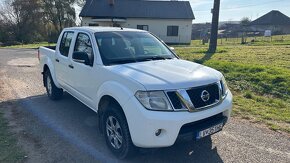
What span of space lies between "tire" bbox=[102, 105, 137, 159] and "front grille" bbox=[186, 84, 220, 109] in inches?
36.7

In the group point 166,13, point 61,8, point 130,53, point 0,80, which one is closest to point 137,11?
point 166,13

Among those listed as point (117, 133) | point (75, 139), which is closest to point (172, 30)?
point (75, 139)

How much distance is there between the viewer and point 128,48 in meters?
4.62

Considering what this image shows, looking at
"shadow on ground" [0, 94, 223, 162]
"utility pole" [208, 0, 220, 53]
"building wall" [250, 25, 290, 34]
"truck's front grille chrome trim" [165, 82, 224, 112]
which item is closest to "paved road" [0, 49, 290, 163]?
"shadow on ground" [0, 94, 223, 162]

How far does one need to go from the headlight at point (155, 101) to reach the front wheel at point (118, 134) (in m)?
0.46

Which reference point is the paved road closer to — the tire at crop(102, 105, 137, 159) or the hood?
the tire at crop(102, 105, 137, 159)

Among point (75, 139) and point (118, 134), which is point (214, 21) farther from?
point (118, 134)

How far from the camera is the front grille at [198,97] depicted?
10.7 feet

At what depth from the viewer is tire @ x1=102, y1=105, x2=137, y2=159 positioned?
11.5ft

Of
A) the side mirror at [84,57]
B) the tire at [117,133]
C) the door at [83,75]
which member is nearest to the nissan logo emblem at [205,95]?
the tire at [117,133]

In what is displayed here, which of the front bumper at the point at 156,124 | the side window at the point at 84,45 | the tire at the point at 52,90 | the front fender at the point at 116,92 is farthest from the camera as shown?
the tire at the point at 52,90

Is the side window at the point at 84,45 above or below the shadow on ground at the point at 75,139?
above

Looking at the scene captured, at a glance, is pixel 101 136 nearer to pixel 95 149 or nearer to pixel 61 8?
pixel 95 149

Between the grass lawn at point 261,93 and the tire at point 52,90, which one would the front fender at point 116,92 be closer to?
the tire at point 52,90
